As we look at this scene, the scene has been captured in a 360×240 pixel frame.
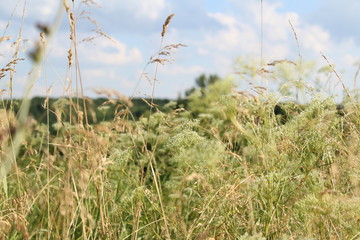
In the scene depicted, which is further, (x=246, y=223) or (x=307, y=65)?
(x=307, y=65)

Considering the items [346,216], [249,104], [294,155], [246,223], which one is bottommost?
[246,223]

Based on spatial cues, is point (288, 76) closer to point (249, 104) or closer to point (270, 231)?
point (249, 104)

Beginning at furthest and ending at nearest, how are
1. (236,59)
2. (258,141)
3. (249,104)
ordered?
(236,59)
(249,104)
(258,141)

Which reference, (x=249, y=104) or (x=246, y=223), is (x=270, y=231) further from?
(x=249, y=104)

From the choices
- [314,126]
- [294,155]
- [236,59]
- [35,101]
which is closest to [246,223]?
[294,155]

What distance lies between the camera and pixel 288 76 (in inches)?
151

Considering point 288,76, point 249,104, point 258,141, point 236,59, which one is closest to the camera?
point 258,141

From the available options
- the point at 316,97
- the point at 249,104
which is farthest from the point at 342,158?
the point at 249,104

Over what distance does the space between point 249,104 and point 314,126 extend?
380 mm

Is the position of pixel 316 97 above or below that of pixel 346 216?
above

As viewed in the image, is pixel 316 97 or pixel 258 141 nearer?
pixel 258 141

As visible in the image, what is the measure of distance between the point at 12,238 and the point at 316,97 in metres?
1.89

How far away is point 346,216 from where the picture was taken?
239cm

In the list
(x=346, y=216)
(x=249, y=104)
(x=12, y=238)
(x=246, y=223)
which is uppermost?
(x=249, y=104)
